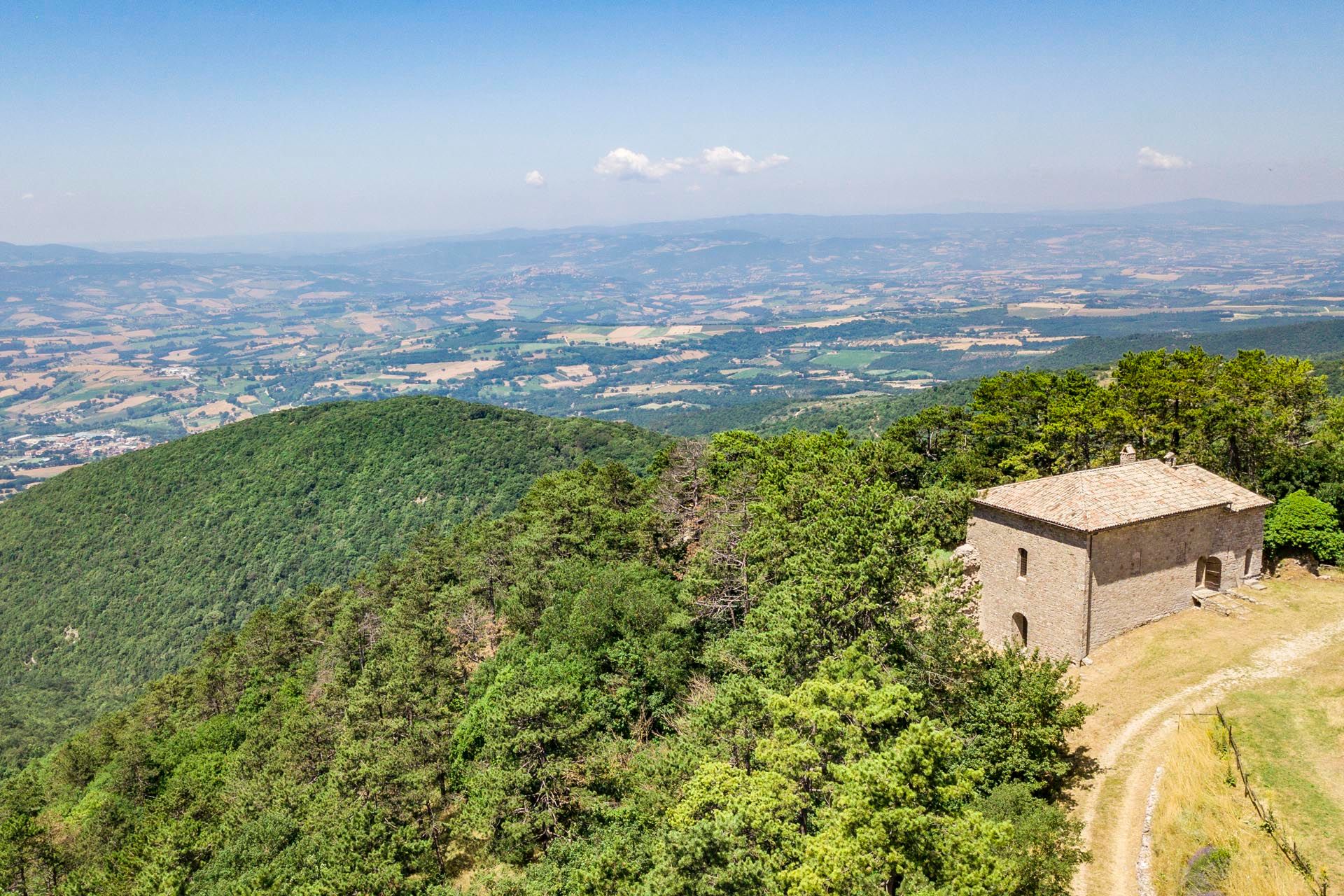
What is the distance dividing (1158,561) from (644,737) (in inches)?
822

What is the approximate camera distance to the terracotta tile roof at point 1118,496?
2786 centimetres

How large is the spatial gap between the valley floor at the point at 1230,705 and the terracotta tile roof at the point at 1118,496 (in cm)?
434

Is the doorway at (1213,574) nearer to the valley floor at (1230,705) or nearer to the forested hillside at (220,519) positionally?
the valley floor at (1230,705)

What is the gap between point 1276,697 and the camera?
24047mm

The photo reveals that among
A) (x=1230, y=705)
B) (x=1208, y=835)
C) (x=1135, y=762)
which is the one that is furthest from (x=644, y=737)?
(x=1230, y=705)

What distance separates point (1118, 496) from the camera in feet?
94.4

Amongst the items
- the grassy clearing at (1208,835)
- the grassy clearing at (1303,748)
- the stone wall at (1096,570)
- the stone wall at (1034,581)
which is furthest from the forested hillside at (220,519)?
the grassy clearing at (1208,835)

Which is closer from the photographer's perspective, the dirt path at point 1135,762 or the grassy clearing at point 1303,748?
the grassy clearing at point 1303,748

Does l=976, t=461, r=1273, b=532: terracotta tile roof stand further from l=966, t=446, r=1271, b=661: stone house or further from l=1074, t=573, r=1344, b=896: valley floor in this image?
l=1074, t=573, r=1344, b=896: valley floor

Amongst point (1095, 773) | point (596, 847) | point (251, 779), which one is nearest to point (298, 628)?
point (251, 779)

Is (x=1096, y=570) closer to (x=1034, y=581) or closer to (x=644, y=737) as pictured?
(x=1034, y=581)

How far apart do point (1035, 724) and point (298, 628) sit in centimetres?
5563

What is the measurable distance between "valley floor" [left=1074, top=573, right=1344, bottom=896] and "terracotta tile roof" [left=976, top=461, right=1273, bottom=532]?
14.2 feet

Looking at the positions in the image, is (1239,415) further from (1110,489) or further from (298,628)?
(298,628)
